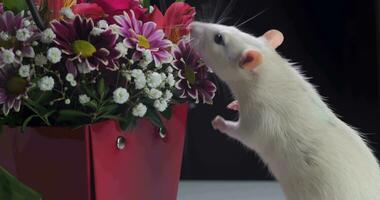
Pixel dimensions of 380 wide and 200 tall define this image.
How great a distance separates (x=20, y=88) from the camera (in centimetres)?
47

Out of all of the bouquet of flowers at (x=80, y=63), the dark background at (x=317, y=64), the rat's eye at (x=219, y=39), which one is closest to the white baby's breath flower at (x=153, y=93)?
the bouquet of flowers at (x=80, y=63)

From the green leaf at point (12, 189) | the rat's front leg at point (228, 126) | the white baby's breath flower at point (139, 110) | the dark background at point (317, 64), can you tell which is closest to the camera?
the green leaf at point (12, 189)

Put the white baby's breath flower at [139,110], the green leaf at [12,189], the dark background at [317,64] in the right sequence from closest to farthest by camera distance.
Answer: the green leaf at [12,189] → the white baby's breath flower at [139,110] → the dark background at [317,64]

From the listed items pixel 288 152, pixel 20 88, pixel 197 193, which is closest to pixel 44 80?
pixel 20 88

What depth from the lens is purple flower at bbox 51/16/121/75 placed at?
0.47 meters

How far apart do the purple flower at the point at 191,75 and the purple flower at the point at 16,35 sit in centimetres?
15

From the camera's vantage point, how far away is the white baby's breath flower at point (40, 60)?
47 cm

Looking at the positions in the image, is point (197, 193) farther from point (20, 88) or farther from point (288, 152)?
point (20, 88)

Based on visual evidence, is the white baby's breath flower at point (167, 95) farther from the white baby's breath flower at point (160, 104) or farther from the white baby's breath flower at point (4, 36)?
the white baby's breath flower at point (4, 36)

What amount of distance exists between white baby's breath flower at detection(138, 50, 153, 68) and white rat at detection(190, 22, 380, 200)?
0.30 ft

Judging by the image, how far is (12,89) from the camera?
475 mm

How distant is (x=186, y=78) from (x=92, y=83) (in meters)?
0.11

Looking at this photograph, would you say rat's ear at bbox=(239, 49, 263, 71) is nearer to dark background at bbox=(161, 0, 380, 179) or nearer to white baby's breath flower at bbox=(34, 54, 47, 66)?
white baby's breath flower at bbox=(34, 54, 47, 66)

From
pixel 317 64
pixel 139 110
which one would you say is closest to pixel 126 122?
pixel 139 110
